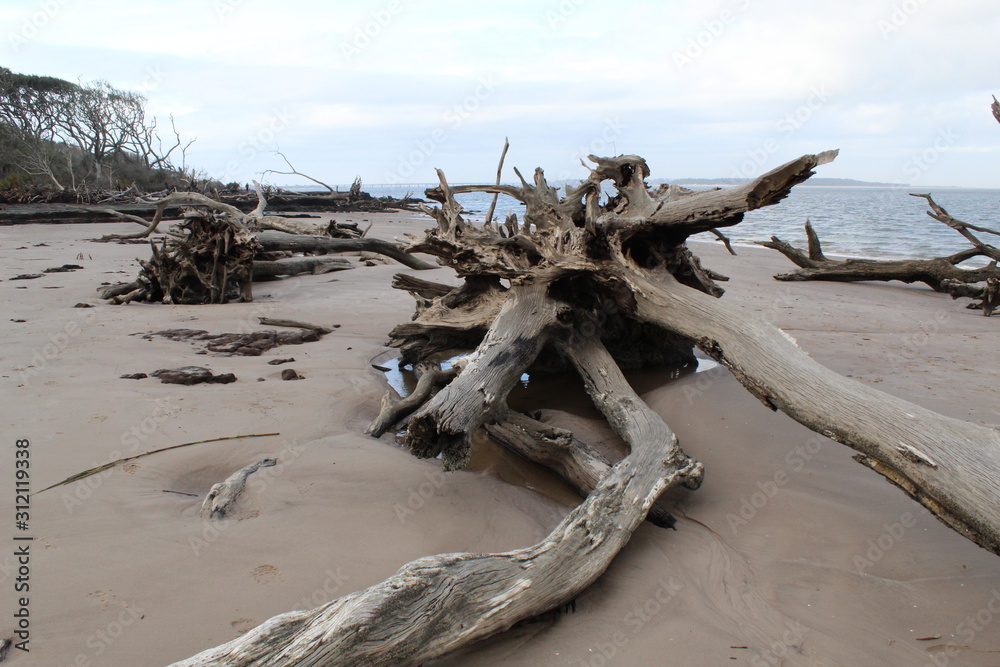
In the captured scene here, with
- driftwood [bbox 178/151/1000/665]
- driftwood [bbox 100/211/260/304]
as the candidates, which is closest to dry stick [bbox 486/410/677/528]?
driftwood [bbox 178/151/1000/665]

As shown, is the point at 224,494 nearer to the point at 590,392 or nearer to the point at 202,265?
the point at 590,392

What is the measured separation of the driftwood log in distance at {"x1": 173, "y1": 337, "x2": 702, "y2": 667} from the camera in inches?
63.4

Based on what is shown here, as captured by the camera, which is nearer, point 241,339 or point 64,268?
point 241,339

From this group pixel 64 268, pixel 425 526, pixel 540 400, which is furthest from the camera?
pixel 64 268

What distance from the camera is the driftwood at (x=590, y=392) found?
5.82 feet

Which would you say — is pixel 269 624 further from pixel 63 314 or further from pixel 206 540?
pixel 63 314

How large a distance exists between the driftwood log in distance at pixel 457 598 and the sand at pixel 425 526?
13cm

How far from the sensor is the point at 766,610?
2.19 m

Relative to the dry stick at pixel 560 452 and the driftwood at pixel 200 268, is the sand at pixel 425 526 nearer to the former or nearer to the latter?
the dry stick at pixel 560 452

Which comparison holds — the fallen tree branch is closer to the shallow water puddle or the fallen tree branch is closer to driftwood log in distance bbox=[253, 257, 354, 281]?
the shallow water puddle

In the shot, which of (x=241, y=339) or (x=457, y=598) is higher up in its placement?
(x=457, y=598)

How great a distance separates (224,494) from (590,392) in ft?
6.38

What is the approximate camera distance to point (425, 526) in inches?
103

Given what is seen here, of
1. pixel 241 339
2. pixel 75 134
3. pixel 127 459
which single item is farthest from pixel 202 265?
pixel 75 134
